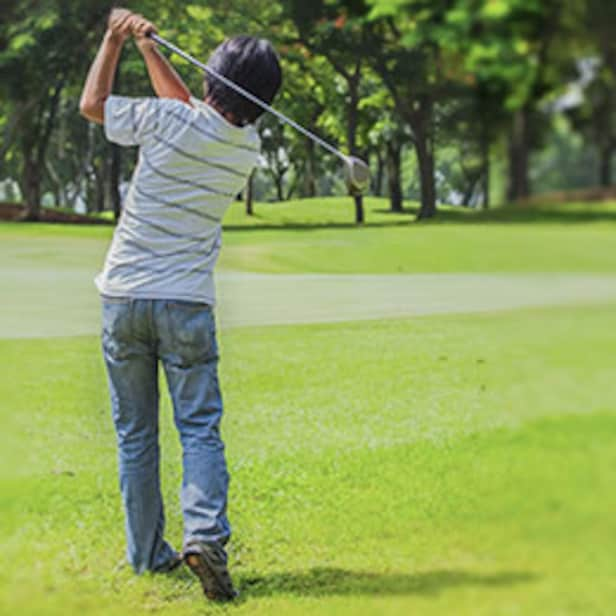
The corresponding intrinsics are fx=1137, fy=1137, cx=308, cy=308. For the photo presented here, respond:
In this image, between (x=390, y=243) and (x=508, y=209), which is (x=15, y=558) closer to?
(x=390, y=243)

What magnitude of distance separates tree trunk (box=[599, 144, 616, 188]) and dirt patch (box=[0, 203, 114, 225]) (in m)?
1.59

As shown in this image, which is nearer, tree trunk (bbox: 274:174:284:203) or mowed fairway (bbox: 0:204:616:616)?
mowed fairway (bbox: 0:204:616:616)

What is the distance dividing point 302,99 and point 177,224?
601 millimetres

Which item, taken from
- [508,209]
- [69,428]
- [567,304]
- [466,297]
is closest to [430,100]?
[567,304]

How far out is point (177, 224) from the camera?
6.73ft

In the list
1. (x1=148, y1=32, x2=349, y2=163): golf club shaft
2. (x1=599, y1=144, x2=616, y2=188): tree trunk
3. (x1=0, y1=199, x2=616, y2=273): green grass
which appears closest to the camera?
(x1=599, y1=144, x2=616, y2=188): tree trunk

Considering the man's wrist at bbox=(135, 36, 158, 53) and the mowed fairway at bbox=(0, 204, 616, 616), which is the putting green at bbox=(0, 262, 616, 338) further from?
the man's wrist at bbox=(135, 36, 158, 53)

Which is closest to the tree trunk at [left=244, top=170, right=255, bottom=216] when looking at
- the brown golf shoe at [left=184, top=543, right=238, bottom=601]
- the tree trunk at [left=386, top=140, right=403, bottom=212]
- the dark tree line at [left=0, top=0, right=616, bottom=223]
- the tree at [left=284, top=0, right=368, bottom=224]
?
the dark tree line at [left=0, top=0, right=616, bottom=223]

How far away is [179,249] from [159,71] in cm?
32

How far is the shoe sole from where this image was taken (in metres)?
2.17

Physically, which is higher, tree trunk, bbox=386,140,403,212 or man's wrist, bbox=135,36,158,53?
man's wrist, bbox=135,36,158,53

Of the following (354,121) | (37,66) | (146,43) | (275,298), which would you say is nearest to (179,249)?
(146,43)

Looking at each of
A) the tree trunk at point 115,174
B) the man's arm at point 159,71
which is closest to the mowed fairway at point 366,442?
the tree trunk at point 115,174

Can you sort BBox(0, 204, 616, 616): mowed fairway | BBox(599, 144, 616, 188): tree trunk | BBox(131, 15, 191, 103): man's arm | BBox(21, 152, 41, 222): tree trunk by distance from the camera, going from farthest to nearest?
BBox(21, 152, 41, 222): tree trunk
BBox(131, 15, 191, 103): man's arm
BBox(0, 204, 616, 616): mowed fairway
BBox(599, 144, 616, 188): tree trunk
